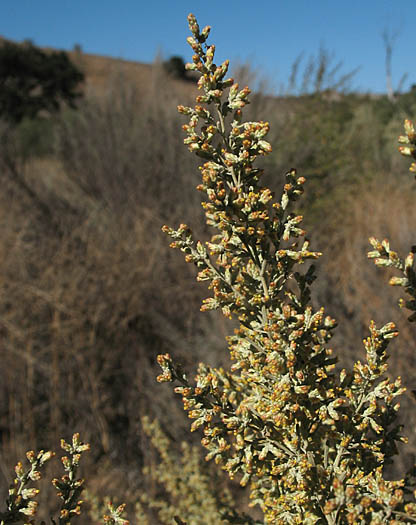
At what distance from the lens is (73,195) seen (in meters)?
9.47

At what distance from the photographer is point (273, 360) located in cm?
111

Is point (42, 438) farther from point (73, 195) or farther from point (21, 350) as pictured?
point (73, 195)

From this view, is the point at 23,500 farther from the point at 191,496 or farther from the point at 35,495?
the point at 191,496

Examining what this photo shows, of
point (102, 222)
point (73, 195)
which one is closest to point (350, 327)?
point (102, 222)

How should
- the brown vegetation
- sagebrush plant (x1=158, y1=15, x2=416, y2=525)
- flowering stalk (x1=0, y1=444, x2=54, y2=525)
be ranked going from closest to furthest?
1. flowering stalk (x1=0, y1=444, x2=54, y2=525)
2. sagebrush plant (x1=158, y1=15, x2=416, y2=525)
3. the brown vegetation

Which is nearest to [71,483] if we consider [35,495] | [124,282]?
[35,495]

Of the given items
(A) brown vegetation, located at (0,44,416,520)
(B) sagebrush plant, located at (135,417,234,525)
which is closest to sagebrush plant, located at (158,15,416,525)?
(B) sagebrush plant, located at (135,417,234,525)

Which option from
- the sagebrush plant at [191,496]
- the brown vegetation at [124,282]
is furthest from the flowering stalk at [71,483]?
the brown vegetation at [124,282]

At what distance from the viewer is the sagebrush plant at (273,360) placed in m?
1.13

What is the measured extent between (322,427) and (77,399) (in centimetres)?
503

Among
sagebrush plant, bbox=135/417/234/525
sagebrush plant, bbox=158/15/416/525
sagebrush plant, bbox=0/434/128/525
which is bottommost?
sagebrush plant, bbox=135/417/234/525

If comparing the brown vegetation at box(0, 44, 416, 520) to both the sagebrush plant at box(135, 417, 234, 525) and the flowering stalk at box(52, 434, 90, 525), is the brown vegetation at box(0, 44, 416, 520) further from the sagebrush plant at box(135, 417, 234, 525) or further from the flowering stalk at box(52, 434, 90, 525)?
the flowering stalk at box(52, 434, 90, 525)

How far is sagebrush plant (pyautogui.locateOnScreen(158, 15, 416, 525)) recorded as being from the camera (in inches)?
44.3

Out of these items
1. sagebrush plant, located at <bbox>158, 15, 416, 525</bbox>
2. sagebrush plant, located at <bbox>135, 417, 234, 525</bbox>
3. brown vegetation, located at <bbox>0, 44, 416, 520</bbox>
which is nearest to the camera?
sagebrush plant, located at <bbox>158, 15, 416, 525</bbox>
